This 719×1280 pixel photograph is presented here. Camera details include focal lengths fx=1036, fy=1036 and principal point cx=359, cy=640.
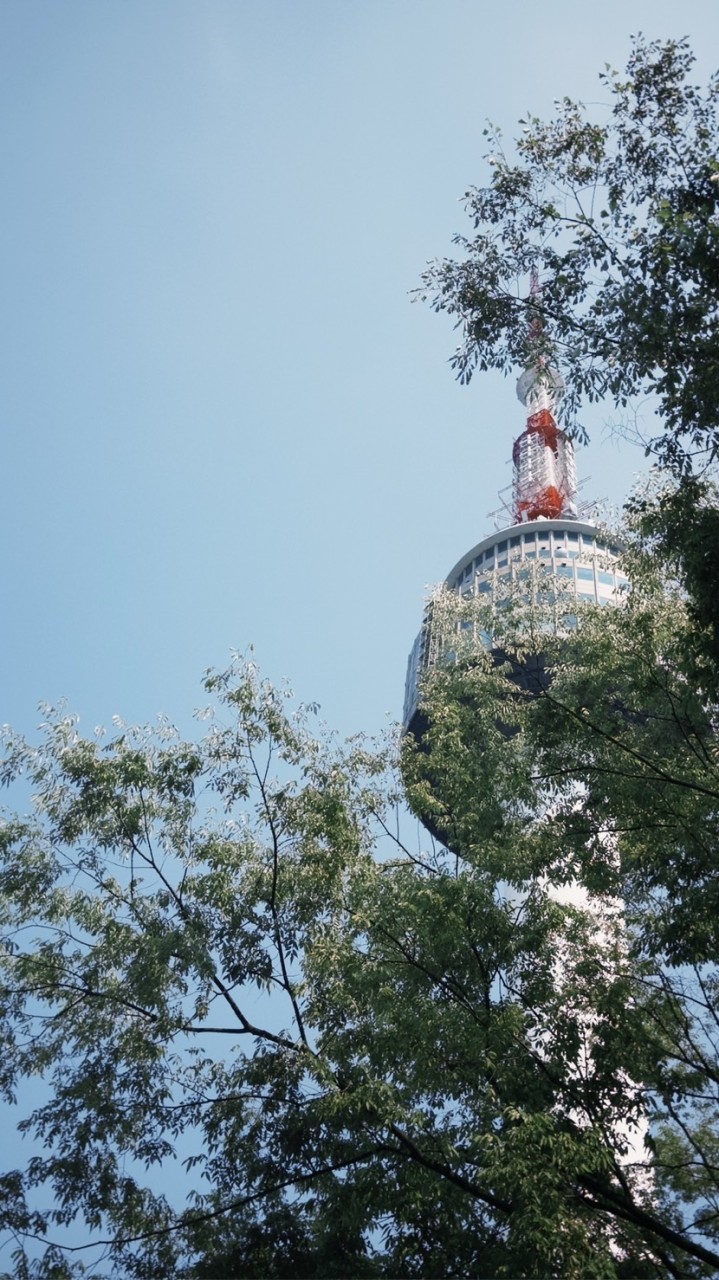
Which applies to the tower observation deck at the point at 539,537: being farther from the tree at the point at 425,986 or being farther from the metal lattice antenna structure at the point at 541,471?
the tree at the point at 425,986

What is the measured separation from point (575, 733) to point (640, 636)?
1.66m

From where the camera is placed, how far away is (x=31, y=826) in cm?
1222

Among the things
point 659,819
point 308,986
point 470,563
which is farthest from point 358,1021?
point 470,563

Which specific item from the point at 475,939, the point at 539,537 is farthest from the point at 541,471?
the point at 475,939

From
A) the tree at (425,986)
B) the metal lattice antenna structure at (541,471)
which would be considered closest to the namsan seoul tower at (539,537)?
the metal lattice antenna structure at (541,471)

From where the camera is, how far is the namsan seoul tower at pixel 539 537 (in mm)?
36844

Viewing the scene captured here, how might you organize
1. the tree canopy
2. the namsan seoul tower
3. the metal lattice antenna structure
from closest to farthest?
1. the tree canopy
2. the namsan seoul tower
3. the metal lattice antenna structure

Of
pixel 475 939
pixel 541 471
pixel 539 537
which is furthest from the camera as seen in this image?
pixel 541 471

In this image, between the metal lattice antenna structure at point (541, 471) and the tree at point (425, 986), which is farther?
the metal lattice antenna structure at point (541, 471)

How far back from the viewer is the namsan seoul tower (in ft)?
121

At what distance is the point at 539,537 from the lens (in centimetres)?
3866

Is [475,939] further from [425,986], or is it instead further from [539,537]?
[539,537]

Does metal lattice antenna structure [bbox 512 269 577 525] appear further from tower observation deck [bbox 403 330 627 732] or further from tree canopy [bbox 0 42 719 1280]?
tree canopy [bbox 0 42 719 1280]

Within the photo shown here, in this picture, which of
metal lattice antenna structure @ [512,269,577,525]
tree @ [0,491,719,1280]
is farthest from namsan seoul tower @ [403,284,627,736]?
tree @ [0,491,719,1280]
